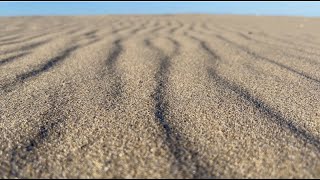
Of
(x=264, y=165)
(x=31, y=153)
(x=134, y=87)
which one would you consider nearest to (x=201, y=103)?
(x=134, y=87)

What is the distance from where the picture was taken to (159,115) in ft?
4.64

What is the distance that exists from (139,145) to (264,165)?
0.33 meters

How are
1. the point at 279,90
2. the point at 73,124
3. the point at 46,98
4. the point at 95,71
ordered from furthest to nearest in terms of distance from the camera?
the point at 95,71, the point at 279,90, the point at 46,98, the point at 73,124

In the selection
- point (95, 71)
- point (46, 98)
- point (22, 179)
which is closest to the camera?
point (22, 179)

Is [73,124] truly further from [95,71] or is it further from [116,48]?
[116,48]

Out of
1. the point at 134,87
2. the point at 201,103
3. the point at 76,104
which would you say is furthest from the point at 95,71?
the point at 201,103

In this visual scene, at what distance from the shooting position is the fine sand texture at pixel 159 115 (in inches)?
40.9

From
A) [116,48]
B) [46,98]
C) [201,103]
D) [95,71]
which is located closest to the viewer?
[201,103]

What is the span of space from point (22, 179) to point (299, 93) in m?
1.16

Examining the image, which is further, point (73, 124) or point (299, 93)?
point (299, 93)

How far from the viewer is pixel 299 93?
1724 mm

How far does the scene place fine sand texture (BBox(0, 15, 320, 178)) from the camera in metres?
1.04

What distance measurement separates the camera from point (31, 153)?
112cm

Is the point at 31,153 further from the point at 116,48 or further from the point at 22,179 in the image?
the point at 116,48
